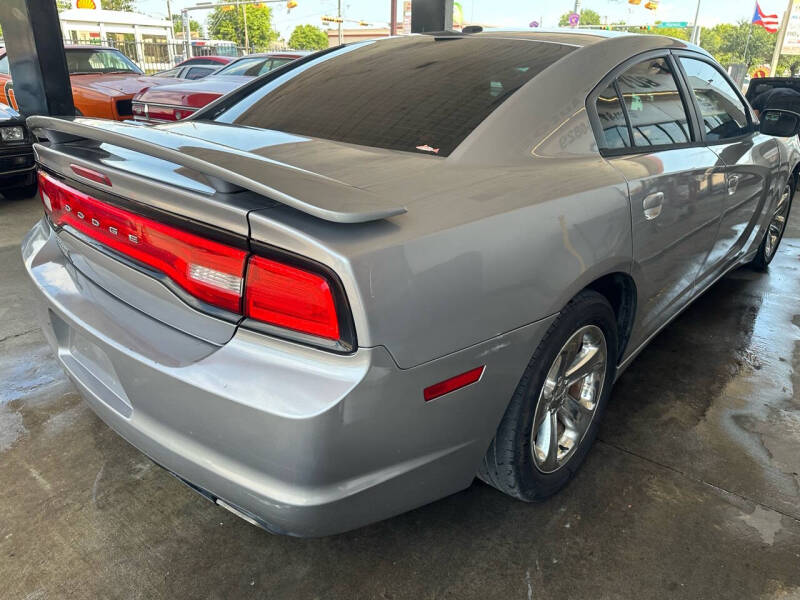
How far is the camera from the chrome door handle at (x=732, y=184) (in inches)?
111

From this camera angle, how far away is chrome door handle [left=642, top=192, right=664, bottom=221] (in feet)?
6.75

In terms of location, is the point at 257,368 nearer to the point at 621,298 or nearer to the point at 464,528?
the point at 464,528

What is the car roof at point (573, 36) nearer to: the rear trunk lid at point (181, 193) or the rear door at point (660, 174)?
the rear door at point (660, 174)

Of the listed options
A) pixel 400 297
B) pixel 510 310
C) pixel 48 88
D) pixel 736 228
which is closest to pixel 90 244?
pixel 400 297

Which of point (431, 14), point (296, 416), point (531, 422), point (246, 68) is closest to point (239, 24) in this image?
point (246, 68)

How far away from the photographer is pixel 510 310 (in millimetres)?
1546

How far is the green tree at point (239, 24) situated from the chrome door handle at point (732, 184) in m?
68.5

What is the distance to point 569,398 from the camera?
209 cm

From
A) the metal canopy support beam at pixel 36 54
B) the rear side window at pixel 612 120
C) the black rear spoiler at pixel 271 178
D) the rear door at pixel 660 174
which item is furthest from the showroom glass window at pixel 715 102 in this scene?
the metal canopy support beam at pixel 36 54

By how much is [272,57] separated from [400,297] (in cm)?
844

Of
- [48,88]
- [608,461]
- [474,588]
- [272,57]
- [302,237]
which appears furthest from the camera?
[272,57]

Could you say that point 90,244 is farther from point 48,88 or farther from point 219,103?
point 48,88

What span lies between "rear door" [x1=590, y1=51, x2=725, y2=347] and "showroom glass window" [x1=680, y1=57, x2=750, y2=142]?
0.56ft

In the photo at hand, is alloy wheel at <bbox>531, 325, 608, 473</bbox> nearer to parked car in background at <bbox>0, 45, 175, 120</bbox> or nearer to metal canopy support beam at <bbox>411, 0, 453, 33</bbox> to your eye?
metal canopy support beam at <bbox>411, 0, 453, 33</bbox>
